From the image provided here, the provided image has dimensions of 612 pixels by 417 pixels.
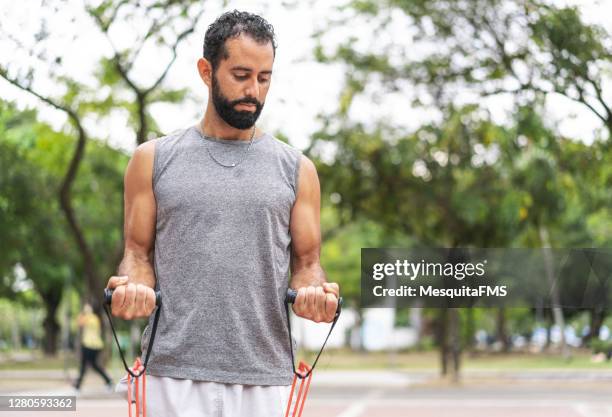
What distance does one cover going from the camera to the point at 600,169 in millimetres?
16656

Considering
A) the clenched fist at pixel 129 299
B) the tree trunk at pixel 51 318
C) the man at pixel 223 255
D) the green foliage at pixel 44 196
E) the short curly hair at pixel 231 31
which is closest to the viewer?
the clenched fist at pixel 129 299

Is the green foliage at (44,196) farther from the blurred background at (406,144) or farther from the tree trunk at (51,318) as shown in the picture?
the tree trunk at (51,318)

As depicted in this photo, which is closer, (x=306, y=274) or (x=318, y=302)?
(x=318, y=302)

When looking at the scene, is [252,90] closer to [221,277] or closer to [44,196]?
[221,277]

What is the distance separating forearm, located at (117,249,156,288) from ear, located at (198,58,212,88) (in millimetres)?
466

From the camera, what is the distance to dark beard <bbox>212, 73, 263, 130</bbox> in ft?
8.71

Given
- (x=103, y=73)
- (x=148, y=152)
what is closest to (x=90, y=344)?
(x=103, y=73)

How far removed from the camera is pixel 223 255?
256 centimetres

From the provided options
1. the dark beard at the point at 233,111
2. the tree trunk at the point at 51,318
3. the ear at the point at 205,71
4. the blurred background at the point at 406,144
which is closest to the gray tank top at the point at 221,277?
the dark beard at the point at 233,111

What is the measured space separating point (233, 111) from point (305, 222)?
0.33 m

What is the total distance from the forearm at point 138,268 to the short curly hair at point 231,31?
0.51m

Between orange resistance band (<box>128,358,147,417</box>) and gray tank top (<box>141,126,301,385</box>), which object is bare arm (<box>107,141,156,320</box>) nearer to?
gray tank top (<box>141,126,301,385</box>)

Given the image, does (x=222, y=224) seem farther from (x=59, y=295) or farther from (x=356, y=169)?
(x=59, y=295)

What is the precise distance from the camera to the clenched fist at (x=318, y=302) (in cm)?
255
